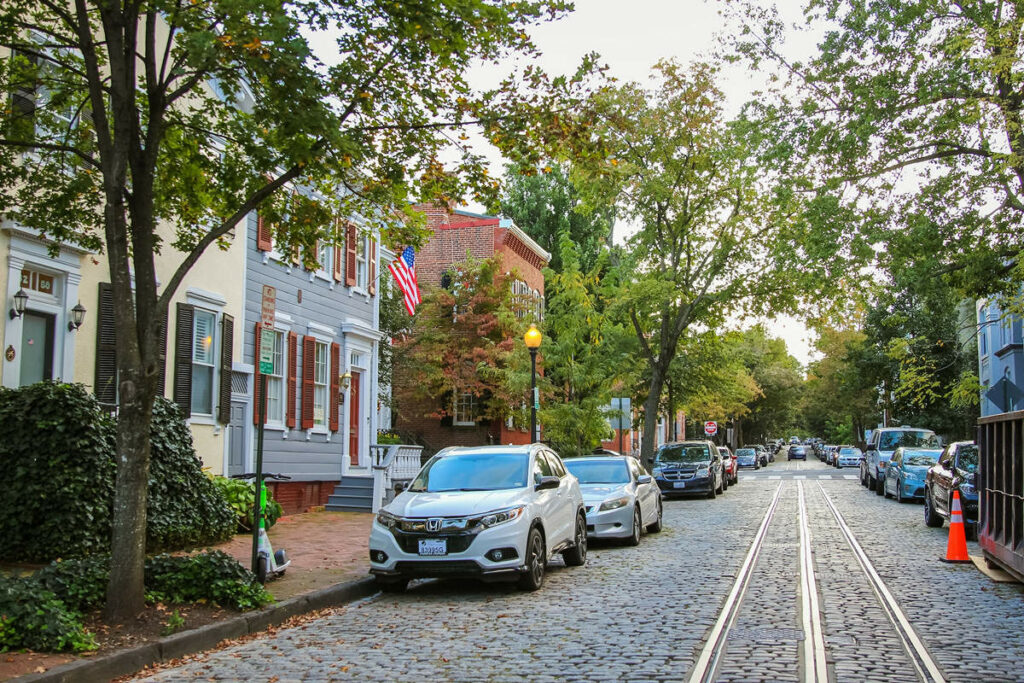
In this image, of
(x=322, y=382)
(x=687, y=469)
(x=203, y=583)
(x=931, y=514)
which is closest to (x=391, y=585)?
(x=203, y=583)

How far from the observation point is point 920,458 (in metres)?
26.8

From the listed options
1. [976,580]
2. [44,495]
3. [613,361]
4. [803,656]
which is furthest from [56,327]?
[613,361]

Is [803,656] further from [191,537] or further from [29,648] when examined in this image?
[191,537]

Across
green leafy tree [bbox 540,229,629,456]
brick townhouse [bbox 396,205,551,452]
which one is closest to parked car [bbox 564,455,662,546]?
green leafy tree [bbox 540,229,629,456]

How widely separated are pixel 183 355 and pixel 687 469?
16.9m

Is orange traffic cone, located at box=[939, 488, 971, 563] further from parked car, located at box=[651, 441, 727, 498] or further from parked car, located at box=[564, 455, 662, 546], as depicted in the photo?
parked car, located at box=[651, 441, 727, 498]

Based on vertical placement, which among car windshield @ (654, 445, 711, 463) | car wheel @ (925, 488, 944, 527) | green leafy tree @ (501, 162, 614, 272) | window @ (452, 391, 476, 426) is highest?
green leafy tree @ (501, 162, 614, 272)

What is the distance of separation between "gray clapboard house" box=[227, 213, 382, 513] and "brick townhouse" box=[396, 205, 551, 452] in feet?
25.5

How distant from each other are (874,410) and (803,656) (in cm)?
6728

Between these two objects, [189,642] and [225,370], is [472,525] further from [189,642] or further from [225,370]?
[225,370]

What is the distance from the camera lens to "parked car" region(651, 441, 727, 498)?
29.2m

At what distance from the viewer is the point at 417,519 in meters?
11.0

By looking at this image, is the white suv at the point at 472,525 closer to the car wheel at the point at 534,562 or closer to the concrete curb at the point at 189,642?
the car wheel at the point at 534,562

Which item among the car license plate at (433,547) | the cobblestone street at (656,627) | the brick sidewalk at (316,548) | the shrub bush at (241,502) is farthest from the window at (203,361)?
the car license plate at (433,547)
